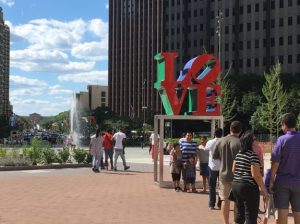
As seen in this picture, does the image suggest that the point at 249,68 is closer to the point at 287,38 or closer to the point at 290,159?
the point at 287,38

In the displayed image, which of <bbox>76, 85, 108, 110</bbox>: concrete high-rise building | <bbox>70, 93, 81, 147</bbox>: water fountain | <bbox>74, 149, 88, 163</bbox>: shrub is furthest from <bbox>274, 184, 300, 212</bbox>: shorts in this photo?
<bbox>76, 85, 108, 110</bbox>: concrete high-rise building

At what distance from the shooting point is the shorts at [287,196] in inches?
249

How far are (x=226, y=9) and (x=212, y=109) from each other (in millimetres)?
85428

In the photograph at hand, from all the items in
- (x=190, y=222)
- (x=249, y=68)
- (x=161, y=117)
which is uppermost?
(x=249, y=68)

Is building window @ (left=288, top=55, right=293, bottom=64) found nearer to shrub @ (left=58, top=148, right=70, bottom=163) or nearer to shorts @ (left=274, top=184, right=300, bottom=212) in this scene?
shrub @ (left=58, top=148, right=70, bottom=163)

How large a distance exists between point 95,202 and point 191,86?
545 centimetres

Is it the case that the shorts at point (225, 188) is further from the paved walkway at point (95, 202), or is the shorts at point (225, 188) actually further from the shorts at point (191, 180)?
the shorts at point (191, 180)

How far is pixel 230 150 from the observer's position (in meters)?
8.23

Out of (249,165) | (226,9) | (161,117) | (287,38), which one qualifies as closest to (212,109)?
(161,117)

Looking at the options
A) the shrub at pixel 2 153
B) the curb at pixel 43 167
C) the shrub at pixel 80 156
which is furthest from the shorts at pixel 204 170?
the shrub at pixel 2 153

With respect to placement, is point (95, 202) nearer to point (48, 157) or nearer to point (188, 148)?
point (188, 148)

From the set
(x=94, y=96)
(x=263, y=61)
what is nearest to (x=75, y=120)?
(x=263, y=61)

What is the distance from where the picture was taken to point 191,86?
15.5 metres

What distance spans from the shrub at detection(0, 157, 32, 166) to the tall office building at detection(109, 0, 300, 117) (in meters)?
56.8
